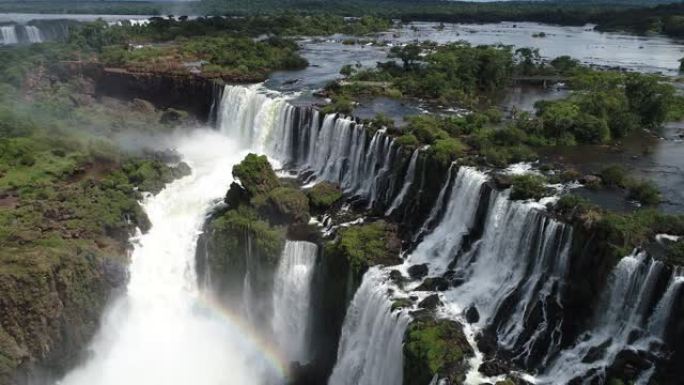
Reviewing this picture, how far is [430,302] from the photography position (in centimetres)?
2183

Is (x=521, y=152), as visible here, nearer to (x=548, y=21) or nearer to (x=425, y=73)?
(x=425, y=73)

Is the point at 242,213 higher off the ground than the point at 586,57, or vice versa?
the point at 586,57

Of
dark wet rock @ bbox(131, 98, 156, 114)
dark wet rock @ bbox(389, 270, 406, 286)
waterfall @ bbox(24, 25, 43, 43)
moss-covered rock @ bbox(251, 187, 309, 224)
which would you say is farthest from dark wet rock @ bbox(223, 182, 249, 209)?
waterfall @ bbox(24, 25, 43, 43)

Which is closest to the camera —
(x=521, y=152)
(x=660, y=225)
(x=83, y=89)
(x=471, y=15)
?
(x=660, y=225)

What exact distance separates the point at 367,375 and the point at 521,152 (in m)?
13.0

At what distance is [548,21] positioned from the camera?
12781 cm

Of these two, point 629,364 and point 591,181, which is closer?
point 629,364

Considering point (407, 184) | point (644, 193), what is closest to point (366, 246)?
point (407, 184)

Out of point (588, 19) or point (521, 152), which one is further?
point (588, 19)

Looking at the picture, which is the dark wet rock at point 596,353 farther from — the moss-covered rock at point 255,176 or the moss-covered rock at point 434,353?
the moss-covered rock at point 255,176

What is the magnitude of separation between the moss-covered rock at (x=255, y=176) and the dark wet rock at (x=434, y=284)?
34.3ft

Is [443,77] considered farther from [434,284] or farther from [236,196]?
[434,284]

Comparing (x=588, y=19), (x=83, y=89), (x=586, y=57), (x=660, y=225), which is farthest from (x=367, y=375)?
(x=588, y=19)

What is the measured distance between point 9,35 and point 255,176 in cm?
7477
